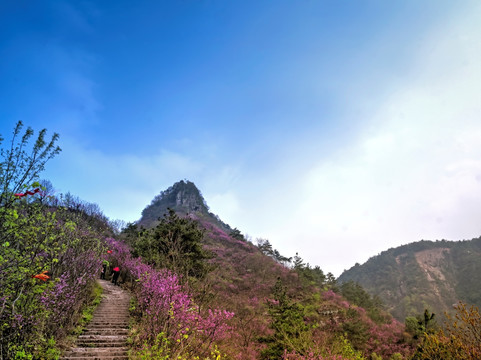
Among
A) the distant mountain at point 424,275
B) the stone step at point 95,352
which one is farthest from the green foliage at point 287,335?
the distant mountain at point 424,275

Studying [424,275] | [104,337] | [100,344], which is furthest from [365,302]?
[424,275]

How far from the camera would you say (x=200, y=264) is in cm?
1597

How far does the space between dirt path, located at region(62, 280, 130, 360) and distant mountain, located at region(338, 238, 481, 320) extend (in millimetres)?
57903

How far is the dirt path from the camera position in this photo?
7.81 meters

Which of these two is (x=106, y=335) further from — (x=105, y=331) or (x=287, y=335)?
(x=287, y=335)

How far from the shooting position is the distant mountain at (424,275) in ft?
194

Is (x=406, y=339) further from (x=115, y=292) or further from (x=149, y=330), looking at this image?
(x=115, y=292)

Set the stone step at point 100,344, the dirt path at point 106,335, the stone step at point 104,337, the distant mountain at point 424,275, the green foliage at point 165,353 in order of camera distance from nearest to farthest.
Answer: the green foliage at point 165,353 < the dirt path at point 106,335 < the stone step at point 100,344 < the stone step at point 104,337 < the distant mountain at point 424,275

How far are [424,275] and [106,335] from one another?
303 ft

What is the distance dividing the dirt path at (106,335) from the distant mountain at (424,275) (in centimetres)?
5790

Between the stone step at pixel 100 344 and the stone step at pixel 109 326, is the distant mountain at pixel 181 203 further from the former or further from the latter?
the stone step at pixel 100 344

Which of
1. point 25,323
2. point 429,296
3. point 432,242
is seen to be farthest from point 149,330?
point 432,242

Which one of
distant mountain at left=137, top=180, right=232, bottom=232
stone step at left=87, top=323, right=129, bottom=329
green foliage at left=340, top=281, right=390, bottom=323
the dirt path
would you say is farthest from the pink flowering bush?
distant mountain at left=137, top=180, right=232, bottom=232

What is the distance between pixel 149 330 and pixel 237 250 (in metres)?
37.8
